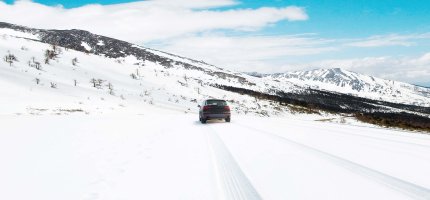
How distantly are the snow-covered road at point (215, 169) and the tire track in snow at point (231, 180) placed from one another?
0.6 inches

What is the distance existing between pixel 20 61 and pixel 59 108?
56.0 ft

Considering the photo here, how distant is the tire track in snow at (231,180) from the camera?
18.2ft

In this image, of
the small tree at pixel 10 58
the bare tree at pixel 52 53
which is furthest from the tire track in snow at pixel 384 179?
the bare tree at pixel 52 53

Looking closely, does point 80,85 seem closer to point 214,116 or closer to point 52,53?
point 52,53

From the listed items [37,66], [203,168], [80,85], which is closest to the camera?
[203,168]

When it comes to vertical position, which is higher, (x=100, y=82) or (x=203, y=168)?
(x=100, y=82)

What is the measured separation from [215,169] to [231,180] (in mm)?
1136

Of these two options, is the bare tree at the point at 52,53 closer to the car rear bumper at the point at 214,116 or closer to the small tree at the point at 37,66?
the small tree at the point at 37,66

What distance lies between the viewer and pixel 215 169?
7719 millimetres

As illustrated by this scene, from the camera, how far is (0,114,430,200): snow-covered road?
5.79 meters

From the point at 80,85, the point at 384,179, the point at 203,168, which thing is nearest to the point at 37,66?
the point at 80,85

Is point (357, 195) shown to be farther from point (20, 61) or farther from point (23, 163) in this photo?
point (20, 61)

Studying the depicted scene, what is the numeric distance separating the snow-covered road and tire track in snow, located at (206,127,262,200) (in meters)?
0.01

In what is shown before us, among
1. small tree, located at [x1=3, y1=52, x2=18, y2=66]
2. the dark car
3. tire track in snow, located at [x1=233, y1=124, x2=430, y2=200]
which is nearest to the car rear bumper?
the dark car
